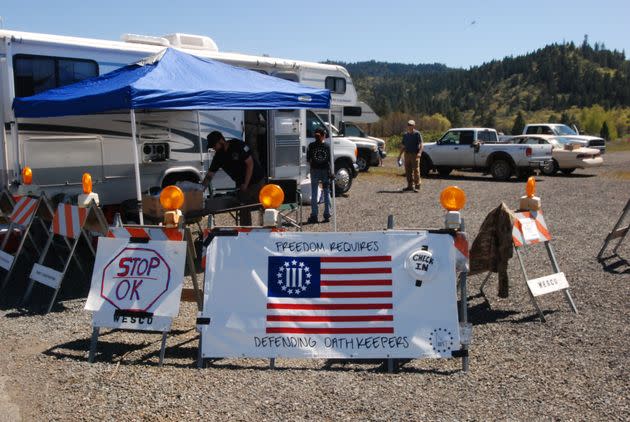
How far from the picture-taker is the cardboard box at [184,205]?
27.0ft

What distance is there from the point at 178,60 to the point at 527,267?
5.15 metres

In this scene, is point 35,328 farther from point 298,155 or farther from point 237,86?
point 298,155

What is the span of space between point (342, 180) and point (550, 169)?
29.5 feet

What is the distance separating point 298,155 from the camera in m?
12.4

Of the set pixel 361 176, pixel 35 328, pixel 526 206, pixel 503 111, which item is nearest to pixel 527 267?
pixel 526 206

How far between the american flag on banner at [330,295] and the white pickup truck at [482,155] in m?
15.8

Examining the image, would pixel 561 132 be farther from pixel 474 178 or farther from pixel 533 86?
pixel 533 86

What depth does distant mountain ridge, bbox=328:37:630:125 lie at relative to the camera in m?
107

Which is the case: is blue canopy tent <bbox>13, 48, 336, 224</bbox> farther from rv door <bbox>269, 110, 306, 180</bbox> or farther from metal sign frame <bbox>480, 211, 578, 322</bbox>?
metal sign frame <bbox>480, 211, 578, 322</bbox>

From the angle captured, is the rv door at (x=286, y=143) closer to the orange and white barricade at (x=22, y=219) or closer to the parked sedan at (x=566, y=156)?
the orange and white barricade at (x=22, y=219)

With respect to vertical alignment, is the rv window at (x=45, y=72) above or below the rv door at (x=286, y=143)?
above

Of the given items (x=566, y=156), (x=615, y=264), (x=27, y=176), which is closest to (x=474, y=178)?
(x=566, y=156)

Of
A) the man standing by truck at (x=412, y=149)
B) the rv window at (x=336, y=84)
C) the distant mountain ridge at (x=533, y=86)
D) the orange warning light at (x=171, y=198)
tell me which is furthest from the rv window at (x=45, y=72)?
the distant mountain ridge at (x=533, y=86)

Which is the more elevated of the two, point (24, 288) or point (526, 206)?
point (526, 206)
